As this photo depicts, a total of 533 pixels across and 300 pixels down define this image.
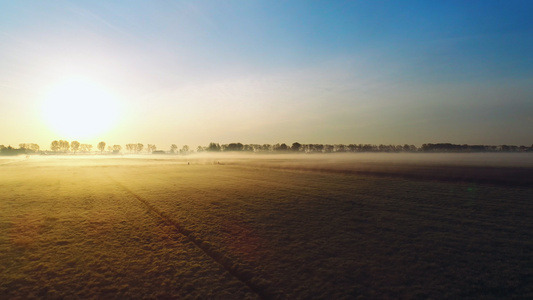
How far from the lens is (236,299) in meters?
9.30

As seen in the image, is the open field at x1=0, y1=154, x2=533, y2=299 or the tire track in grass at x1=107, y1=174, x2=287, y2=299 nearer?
the tire track in grass at x1=107, y1=174, x2=287, y2=299

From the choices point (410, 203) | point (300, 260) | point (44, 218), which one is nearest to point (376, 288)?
point (300, 260)

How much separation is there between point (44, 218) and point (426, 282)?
955 inches

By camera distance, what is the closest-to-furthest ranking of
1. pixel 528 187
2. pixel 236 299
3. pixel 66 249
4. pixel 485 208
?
pixel 236 299 < pixel 66 249 < pixel 485 208 < pixel 528 187

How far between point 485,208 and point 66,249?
29.6 metres

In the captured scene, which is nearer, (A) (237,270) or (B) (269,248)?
(A) (237,270)

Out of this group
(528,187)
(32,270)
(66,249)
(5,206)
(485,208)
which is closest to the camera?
(32,270)

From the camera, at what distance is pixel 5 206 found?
23.1 metres

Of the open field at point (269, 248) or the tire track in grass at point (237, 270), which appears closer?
the tire track in grass at point (237, 270)

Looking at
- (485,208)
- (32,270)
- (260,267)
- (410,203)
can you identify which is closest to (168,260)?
(260,267)

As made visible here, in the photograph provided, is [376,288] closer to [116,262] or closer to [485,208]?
[116,262]

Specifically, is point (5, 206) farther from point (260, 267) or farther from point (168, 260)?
point (260, 267)

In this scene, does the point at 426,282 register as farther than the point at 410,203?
No

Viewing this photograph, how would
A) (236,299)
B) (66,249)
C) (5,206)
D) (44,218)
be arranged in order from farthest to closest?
(5,206) → (44,218) → (66,249) → (236,299)
